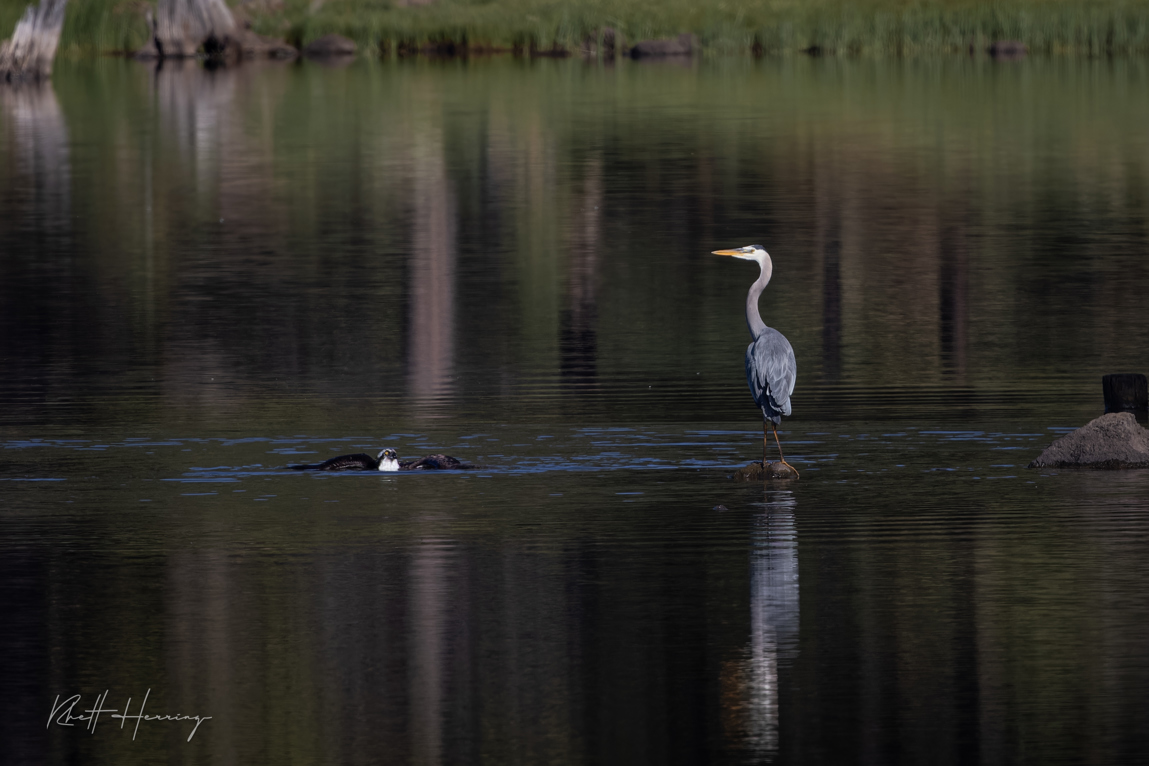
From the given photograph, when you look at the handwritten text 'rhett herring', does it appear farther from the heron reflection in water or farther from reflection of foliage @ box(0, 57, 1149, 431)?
reflection of foliage @ box(0, 57, 1149, 431)

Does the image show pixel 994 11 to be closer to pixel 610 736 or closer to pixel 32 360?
pixel 32 360

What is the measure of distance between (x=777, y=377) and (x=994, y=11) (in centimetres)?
6251

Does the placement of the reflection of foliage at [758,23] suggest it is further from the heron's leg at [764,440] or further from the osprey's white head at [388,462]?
the osprey's white head at [388,462]

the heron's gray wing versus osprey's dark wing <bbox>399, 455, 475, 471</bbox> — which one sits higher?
the heron's gray wing

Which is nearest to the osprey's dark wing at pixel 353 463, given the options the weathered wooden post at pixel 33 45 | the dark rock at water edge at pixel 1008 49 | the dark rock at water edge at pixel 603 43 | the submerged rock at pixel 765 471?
the submerged rock at pixel 765 471

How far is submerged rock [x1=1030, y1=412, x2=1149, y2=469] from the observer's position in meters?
14.6

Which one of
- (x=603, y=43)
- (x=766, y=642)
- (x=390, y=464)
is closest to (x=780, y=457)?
(x=390, y=464)

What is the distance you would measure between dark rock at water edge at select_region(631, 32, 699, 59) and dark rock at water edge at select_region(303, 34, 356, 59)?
10.5 metres

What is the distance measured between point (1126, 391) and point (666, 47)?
62.6 meters

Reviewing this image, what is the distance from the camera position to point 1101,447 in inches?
574

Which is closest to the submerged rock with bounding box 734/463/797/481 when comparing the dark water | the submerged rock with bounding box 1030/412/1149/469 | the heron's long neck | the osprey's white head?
the dark water

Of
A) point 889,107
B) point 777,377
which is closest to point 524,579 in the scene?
point 777,377

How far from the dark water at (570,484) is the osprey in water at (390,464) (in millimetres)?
139

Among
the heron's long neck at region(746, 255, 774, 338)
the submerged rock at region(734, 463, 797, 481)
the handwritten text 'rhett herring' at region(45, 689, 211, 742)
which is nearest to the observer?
the handwritten text 'rhett herring' at region(45, 689, 211, 742)
